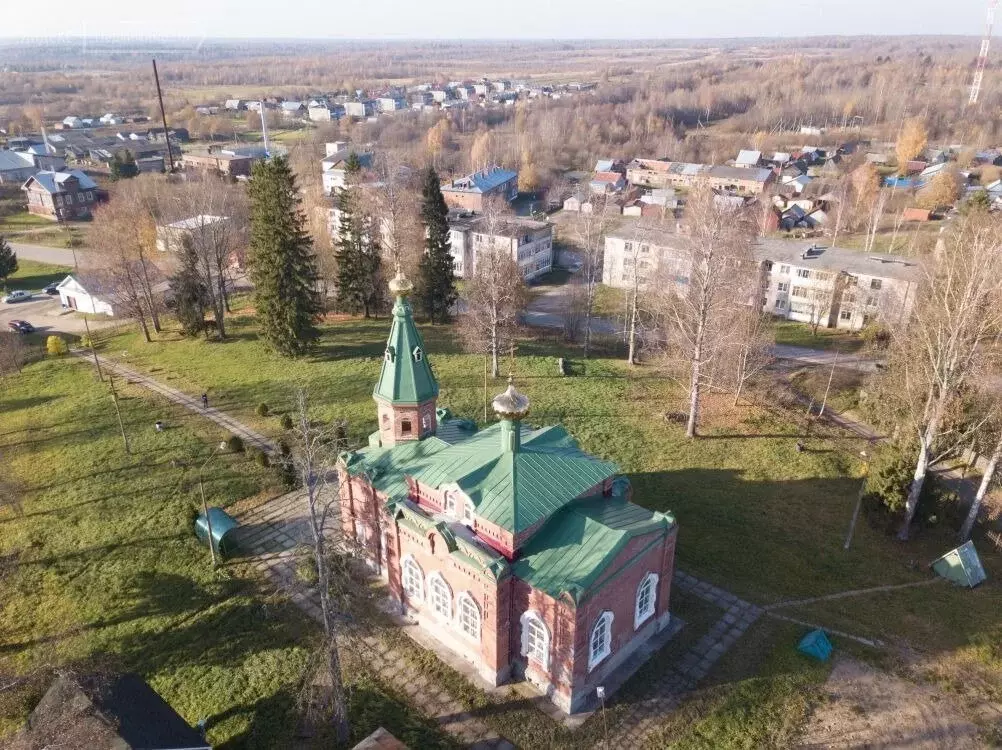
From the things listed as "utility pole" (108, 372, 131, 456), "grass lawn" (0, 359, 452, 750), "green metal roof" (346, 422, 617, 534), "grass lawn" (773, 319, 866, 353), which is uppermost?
"green metal roof" (346, 422, 617, 534)

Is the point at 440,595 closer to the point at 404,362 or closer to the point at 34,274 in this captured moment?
the point at 404,362

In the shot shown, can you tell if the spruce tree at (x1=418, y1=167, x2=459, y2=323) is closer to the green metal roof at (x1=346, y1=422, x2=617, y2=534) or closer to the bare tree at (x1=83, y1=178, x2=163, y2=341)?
the bare tree at (x1=83, y1=178, x2=163, y2=341)

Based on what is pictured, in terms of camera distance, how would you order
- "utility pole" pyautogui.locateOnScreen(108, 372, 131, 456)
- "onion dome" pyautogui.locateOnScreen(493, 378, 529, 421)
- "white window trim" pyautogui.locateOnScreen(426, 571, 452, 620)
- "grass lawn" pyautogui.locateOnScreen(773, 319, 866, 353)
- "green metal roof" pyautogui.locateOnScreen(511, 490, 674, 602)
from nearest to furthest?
"green metal roof" pyautogui.locateOnScreen(511, 490, 674, 602) < "onion dome" pyautogui.locateOnScreen(493, 378, 529, 421) < "white window trim" pyautogui.locateOnScreen(426, 571, 452, 620) < "utility pole" pyautogui.locateOnScreen(108, 372, 131, 456) < "grass lawn" pyautogui.locateOnScreen(773, 319, 866, 353)

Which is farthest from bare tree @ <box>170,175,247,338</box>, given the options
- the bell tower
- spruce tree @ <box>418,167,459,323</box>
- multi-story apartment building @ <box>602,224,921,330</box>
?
multi-story apartment building @ <box>602,224,921,330</box>

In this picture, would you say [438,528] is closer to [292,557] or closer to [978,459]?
[292,557]

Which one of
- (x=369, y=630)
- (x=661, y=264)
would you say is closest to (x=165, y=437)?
(x=369, y=630)
